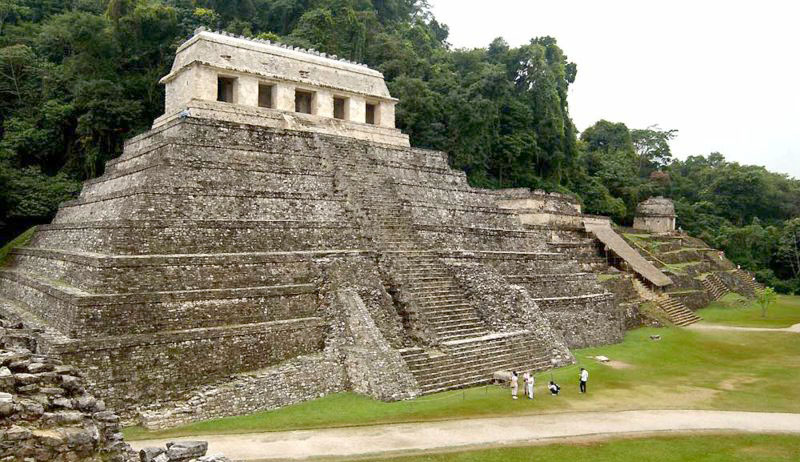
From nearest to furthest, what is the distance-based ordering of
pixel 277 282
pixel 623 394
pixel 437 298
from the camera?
1. pixel 277 282
2. pixel 623 394
3. pixel 437 298

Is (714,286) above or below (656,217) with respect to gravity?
below

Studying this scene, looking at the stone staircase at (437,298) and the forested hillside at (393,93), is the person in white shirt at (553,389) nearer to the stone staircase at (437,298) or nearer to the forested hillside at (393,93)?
the stone staircase at (437,298)

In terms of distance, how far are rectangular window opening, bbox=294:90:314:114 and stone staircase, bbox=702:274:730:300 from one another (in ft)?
90.5

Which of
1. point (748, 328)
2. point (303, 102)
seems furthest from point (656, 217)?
point (303, 102)

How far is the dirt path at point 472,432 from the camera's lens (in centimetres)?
1101

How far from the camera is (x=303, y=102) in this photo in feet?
80.9

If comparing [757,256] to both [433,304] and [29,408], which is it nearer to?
[433,304]

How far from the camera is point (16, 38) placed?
3528 cm

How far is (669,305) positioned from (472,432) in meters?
22.2

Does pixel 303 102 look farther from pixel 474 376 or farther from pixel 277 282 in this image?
pixel 474 376

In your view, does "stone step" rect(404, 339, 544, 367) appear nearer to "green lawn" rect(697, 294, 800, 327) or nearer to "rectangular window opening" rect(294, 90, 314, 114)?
"rectangular window opening" rect(294, 90, 314, 114)

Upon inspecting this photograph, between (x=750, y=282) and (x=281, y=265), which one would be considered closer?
(x=281, y=265)

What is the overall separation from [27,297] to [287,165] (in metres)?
8.30

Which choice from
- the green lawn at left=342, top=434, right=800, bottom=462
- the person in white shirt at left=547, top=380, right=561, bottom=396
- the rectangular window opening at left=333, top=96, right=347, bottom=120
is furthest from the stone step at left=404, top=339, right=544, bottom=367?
the rectangular window opening at left=333, top=96, right=347, bottom=120
